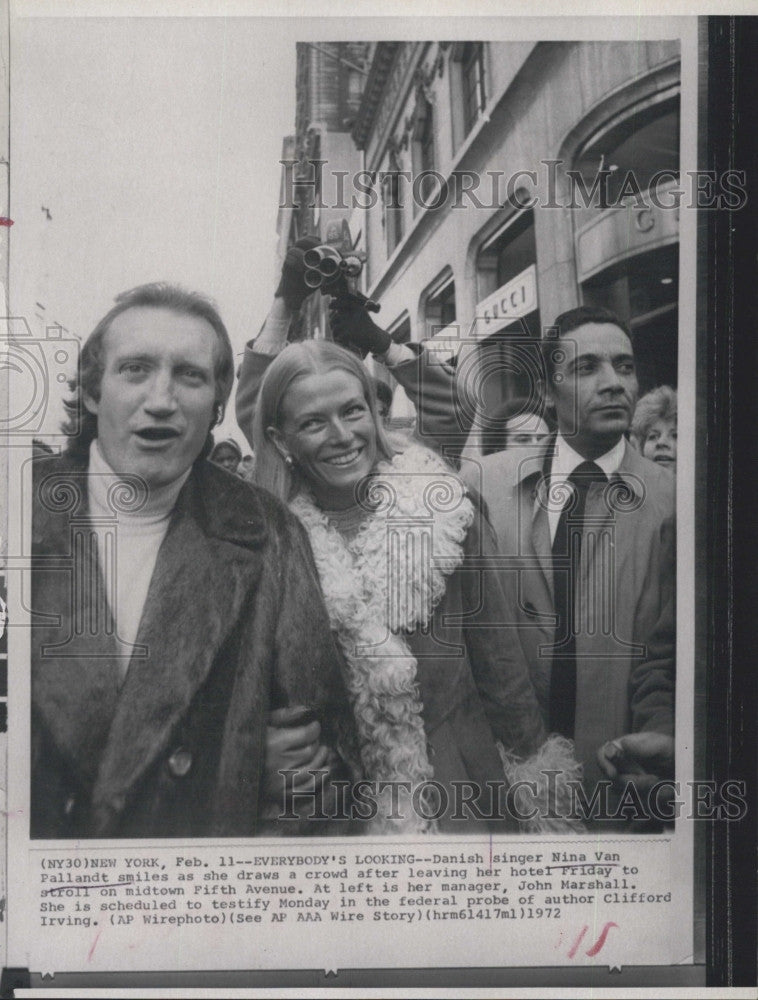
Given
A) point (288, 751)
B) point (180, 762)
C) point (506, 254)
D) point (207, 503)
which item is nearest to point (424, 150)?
point (506, 254)

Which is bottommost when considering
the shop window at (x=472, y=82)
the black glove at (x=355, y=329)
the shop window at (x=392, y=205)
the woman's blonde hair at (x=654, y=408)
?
the woman's blonde hair at (x=654, y=408)

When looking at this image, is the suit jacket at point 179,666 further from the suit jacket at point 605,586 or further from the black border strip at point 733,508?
the black border strip at point 733,508

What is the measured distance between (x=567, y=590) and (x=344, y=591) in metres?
0.85

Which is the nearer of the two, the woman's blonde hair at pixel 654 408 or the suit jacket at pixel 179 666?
the suit jacket at pixel 179 666

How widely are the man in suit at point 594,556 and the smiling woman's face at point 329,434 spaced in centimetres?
43

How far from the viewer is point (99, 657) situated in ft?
11.9

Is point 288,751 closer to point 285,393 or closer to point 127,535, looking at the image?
point 127,535

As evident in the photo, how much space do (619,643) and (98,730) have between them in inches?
78.3

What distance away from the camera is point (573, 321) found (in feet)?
12.1

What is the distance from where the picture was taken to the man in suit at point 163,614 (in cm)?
360

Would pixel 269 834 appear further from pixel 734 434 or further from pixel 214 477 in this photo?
pixel 734 434

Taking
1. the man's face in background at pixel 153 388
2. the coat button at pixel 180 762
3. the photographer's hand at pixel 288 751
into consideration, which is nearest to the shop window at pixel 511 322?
the man's face in background at pixel 153 388

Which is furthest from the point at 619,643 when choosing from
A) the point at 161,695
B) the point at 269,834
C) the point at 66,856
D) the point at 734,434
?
the point at 66,856

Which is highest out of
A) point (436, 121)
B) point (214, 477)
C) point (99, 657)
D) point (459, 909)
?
point (436, 121)
